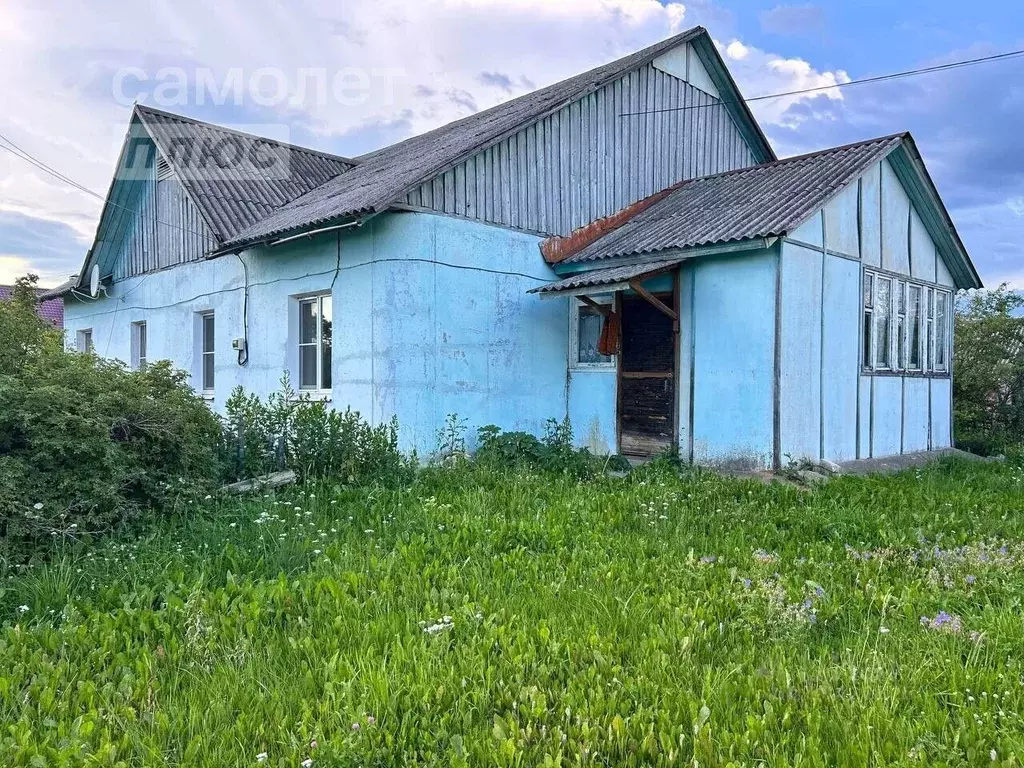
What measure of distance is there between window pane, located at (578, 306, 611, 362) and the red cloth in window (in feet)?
1.32

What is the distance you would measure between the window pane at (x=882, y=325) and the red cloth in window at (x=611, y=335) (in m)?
3.96

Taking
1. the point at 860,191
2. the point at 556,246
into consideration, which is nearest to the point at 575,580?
the point at 556,246

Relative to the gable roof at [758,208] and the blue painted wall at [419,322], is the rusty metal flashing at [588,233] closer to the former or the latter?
the gable roof at [758,208]

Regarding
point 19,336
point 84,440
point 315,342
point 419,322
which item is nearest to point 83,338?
point 315,342

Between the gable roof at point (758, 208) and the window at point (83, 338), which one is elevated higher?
the gable roof at point (758, 208)

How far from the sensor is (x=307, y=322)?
10.8 meters

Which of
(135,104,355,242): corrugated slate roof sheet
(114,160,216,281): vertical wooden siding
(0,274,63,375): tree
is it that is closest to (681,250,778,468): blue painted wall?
Result: (0,274,63,375): tree

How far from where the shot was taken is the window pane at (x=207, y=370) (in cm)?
1311

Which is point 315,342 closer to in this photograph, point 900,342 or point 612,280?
point 612,280

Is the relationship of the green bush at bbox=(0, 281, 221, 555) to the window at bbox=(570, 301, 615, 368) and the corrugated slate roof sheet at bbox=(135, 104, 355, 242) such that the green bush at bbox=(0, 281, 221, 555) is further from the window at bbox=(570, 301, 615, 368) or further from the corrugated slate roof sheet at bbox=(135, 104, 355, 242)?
the window at bbox=(570, 301, 615, 368)

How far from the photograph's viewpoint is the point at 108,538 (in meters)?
5.07

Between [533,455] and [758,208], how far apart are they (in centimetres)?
454

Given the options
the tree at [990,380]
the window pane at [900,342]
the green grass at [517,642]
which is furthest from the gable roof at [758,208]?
the green grass at [517,642]

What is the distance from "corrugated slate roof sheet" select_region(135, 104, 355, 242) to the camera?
1204 centimetres
